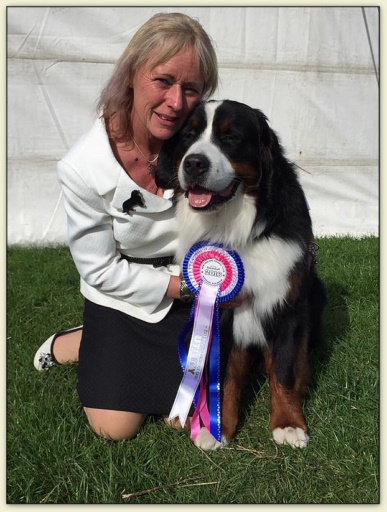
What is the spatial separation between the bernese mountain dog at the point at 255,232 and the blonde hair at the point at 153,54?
21 cm

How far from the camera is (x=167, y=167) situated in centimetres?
199

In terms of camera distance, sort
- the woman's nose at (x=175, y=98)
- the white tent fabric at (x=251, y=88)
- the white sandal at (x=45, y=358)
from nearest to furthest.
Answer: the woman's nose at (x=175, y=98) → the white sandal at (x=45, y=358) → the white tent fabric at (x=251, y=88)

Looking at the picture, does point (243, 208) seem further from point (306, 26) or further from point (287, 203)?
point (306, 26)

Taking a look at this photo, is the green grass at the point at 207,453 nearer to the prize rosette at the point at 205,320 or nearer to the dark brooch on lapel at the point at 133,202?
Answer: the prize rosette at the point at 205,320

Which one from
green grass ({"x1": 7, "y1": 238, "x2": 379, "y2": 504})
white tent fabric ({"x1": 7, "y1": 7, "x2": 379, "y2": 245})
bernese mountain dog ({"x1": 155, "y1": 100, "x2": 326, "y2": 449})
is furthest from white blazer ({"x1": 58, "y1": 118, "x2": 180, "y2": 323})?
white tent fabric ({"x1": 7, "y1": 7, "x2": 379, "y2": 245})

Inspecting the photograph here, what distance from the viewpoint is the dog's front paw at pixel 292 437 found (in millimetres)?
1798

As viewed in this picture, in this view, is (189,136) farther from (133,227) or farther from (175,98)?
(133,227)

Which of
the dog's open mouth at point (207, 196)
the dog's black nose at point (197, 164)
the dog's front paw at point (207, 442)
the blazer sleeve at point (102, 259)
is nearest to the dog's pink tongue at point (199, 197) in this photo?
the dog's open mouth at point (207, 196)

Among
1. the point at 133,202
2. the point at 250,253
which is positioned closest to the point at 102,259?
the point at 133,202

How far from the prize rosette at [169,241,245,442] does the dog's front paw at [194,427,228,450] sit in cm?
4

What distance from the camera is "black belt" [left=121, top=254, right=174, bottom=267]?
84.7 inches

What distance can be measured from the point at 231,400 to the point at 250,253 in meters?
0.54

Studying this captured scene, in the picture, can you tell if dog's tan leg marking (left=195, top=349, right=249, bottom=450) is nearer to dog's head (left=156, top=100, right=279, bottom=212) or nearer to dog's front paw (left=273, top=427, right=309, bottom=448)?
dog's front paw (left=273, top=427, right=309, bottom=448)

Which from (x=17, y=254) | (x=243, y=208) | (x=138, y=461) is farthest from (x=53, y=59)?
(x=138, y=461)
